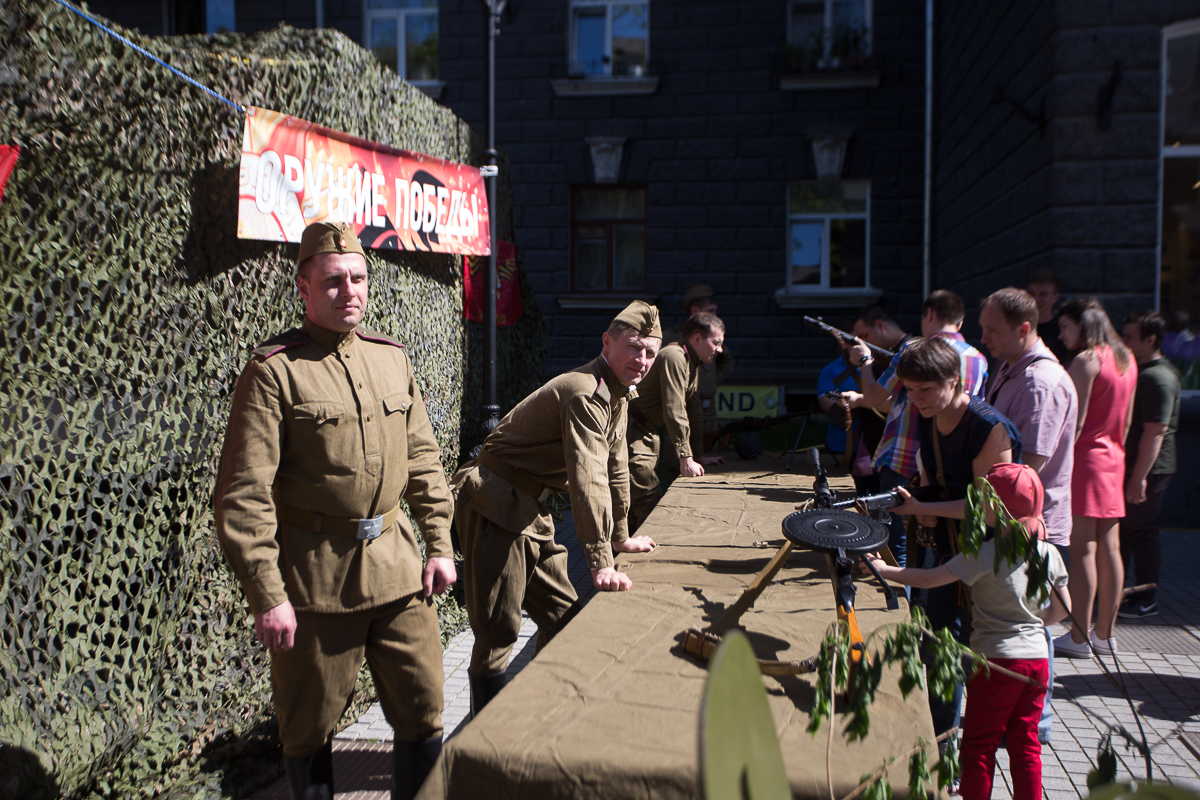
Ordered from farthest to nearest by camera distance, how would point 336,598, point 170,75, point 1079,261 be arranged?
point 1079,261, point 170,75, point 336,598

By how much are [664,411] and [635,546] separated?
2.11 meters

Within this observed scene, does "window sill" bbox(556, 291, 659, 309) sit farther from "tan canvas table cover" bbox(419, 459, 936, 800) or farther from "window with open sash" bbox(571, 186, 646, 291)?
"tan canvas table cover" bbox(419, 459, 936, 800)

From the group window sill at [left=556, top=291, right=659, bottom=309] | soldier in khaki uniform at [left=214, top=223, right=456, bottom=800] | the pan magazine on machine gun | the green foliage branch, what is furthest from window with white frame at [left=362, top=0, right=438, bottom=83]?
the green foliage branch

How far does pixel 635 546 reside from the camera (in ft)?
10.9

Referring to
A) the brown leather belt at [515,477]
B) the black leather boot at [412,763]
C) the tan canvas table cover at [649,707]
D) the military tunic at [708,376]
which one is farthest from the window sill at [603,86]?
the black leather boot at [412,763]

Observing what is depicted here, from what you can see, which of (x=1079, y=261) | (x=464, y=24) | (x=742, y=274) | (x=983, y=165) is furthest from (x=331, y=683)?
(x=464, y=24)

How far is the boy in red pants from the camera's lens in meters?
2.59

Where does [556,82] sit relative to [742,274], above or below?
above

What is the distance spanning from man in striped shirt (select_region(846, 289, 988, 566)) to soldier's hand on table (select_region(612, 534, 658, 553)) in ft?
4.37

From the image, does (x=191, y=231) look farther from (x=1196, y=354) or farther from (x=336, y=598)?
(x=1196, y=354)

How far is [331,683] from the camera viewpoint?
8.30 feet

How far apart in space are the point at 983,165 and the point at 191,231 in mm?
8693

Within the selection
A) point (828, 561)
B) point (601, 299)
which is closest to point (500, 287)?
point (828, 561)

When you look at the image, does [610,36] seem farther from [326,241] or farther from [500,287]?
[326,241]
